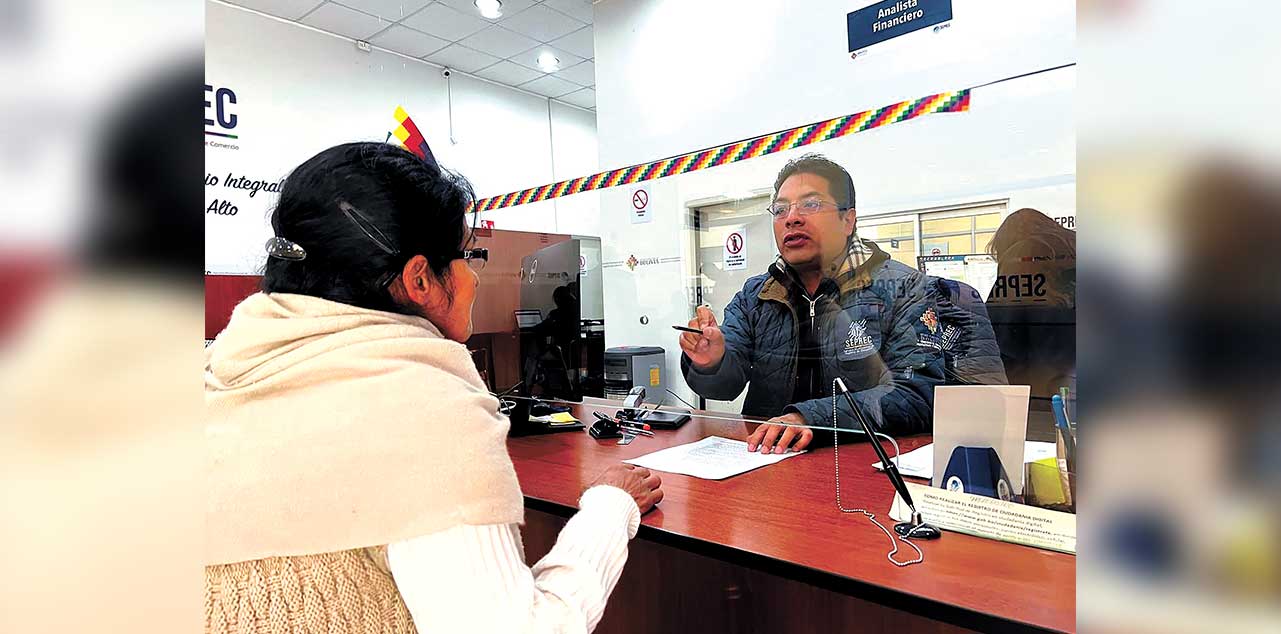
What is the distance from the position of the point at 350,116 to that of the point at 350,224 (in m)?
4.47

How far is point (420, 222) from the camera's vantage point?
39.1 inches

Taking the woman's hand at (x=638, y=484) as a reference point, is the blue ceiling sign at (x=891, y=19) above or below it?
above

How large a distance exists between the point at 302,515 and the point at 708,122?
129 inches

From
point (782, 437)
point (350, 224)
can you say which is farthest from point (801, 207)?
point (350, 224)

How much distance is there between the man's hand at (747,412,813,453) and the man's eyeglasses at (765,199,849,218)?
493 mm

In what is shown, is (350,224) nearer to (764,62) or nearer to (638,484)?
(638,484)

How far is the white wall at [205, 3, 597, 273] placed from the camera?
13.8 ft

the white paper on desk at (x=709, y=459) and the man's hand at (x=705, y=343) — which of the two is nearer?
the white paper on desk at (x=709, y=459)

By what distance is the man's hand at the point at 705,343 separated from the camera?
187 centimetres

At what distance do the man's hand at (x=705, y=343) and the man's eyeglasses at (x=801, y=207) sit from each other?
0.33m

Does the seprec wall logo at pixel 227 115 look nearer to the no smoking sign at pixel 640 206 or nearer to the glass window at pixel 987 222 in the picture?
the no smoking sign at pixel 640 206

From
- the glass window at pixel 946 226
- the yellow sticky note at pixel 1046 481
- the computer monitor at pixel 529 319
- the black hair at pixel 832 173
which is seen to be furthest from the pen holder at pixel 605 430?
the yellow sticky note at pixel 1046 481
